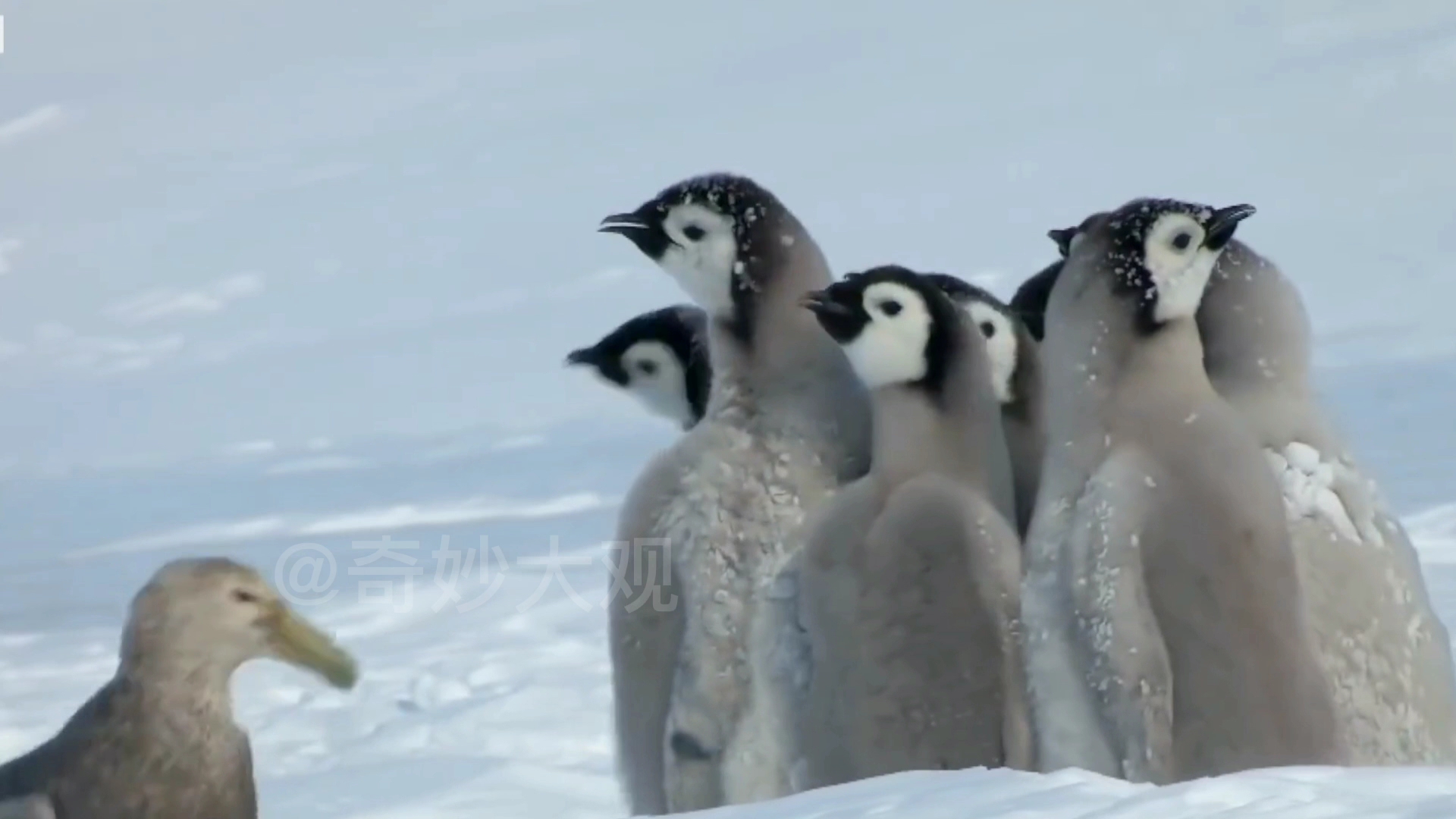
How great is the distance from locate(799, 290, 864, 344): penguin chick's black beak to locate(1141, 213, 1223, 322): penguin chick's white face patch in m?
0.46

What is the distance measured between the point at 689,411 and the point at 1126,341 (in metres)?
1.15

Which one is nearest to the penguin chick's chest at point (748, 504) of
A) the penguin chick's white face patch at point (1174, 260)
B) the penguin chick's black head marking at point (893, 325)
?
the penguin chick's black head marking at point (893, 325)

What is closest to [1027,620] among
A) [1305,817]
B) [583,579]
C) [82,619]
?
[1305,817]

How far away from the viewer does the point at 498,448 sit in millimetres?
17156

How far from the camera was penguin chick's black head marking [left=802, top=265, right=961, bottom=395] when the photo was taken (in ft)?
11.6

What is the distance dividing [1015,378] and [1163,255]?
1.88 feet

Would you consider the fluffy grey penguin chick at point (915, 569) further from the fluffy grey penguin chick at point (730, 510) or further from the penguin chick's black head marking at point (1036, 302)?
the penguin chick's black head marking at point (1036, 302)

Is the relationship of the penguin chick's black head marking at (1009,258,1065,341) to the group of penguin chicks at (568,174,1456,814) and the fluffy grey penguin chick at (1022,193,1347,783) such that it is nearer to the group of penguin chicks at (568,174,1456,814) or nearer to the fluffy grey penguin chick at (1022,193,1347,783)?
the group of penguin chicks at (568,174,1456,814)

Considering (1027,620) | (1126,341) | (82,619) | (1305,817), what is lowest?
(1305,817)

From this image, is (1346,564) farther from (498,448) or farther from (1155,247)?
(498,448)

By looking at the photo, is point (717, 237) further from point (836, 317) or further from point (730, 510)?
point (730, 510)

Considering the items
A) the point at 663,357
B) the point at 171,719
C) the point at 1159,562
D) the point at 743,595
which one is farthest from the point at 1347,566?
the point at 171,719

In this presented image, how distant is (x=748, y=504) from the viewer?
3707 mm

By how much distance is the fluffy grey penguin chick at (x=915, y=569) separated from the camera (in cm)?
336
